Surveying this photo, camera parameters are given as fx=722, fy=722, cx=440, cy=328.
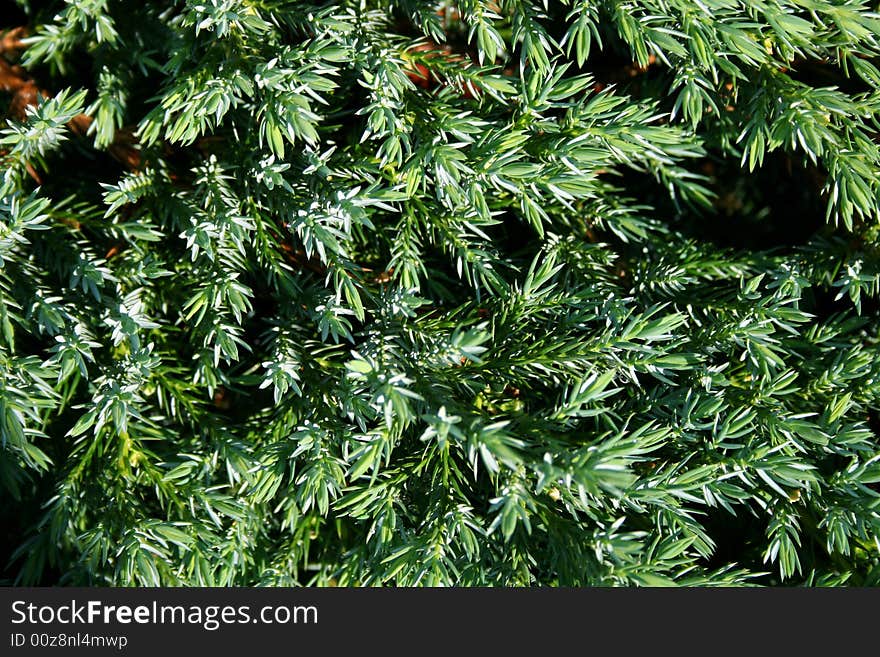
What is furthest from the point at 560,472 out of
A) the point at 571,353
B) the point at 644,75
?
the point at 644,75

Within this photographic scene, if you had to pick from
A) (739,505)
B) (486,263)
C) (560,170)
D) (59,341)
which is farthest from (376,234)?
(739,505)

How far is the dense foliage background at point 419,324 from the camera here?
0.80 m

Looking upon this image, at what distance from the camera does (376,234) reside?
3.25 feet

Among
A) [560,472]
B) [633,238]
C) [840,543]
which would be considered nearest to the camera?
[560,472]

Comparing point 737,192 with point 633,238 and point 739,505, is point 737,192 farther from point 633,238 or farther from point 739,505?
point 739,505

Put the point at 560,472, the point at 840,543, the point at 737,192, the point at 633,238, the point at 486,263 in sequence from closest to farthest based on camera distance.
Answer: the point at 560,472 < the point at 840,543 < the point at 486,263 < the point at 633,238 < the point at 737,192

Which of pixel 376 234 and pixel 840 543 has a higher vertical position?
pixel 376 234

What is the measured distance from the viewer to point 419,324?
0.87 meters

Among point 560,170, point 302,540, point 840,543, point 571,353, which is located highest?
point 560,170

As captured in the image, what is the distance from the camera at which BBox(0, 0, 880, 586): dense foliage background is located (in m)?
0.80

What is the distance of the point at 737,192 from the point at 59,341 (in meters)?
1.10

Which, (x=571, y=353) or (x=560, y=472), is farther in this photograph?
(x=571, y=353)

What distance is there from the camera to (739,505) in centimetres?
97

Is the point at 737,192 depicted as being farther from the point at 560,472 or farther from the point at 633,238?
the point at 560,472
